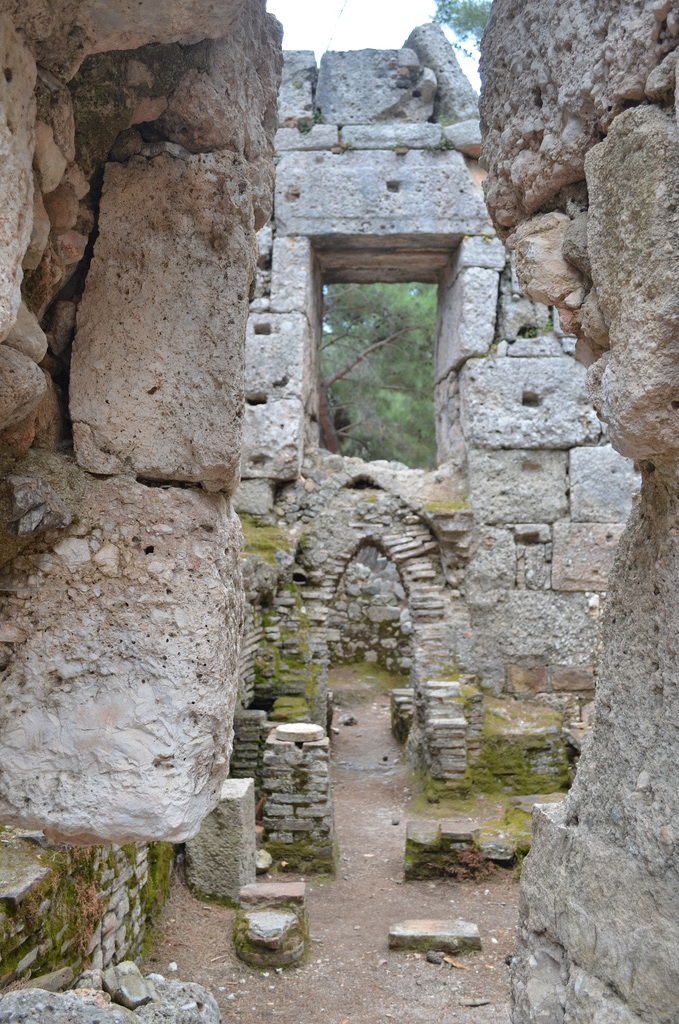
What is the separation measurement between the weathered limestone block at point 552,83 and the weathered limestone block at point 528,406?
16.9 feet

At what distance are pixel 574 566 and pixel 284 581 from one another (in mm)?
2737

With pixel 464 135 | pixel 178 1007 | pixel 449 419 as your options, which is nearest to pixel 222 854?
pixel 178 1007

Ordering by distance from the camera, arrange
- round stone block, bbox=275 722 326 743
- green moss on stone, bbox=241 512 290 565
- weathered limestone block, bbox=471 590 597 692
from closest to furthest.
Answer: round stone block, bbox=275 722 326 743 → green moss on stone, bbox=241 512 290 565 → weathered limestone block, bbox=471 590 597 692

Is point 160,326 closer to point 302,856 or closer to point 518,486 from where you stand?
point 302,856

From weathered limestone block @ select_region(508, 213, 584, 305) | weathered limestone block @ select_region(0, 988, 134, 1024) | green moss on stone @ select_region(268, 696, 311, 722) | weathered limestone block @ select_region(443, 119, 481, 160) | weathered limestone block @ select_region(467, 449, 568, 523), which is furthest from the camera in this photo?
weathered limestone block @ select_region(443, 119, 481, 160)

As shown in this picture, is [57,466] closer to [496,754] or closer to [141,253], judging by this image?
[141,253]

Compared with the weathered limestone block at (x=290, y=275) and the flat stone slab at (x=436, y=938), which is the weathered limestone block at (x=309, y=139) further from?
the flat stone slab at (x=436, y=938)

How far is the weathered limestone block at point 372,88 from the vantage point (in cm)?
802

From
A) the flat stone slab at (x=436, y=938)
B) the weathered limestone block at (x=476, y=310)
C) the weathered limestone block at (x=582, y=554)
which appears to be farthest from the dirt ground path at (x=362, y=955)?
the weathered limestone block at (x=476, y=310)

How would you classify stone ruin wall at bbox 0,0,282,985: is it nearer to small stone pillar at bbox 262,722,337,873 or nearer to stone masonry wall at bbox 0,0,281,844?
stone masonry wall at bbox 0,0,281,844

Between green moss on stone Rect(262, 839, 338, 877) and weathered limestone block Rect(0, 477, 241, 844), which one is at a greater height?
weathered limestone block Rect(0, 477, 241, 844)

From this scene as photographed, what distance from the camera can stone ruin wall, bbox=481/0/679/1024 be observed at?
1.64 meters

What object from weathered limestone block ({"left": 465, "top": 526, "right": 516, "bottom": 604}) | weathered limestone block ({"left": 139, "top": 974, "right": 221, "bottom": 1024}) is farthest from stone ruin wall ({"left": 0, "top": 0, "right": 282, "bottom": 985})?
weathered limestone block ({"left": 465, "top": 526, "right": 516, "bottom": 604})

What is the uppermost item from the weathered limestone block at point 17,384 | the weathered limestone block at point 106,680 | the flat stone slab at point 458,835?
the weathered limestone block at point 17,384
